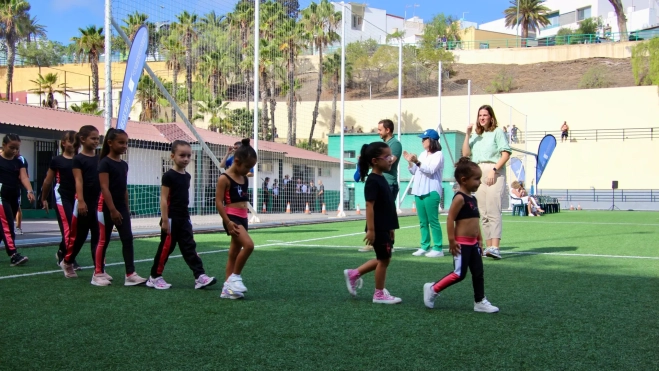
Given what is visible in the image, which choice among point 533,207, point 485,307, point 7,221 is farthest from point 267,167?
point 485,307

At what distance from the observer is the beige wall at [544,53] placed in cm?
7166

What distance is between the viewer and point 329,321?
4.19 meters

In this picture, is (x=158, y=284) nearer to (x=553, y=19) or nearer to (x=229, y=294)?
(x=229, y=294)

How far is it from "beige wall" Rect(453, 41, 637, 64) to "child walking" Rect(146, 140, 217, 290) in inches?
2894

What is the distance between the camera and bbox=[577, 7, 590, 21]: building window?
87125 mm

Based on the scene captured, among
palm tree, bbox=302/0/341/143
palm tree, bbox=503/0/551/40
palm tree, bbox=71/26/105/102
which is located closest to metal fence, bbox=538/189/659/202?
palm tree, bbox=302/0/341/143

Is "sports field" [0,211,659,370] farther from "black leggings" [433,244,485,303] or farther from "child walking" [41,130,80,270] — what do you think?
"child walking" [41,130,80,270]

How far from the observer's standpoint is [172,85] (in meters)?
15.8

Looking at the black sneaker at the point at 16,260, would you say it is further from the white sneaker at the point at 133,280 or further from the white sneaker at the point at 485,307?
the white sneaker at the point at 485,307

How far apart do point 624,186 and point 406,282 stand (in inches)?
1631

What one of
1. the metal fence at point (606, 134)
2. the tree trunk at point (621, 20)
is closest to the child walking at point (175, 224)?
the metal fence at point (606, 134)

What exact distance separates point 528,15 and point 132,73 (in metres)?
85.3

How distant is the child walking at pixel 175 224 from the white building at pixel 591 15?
267ft

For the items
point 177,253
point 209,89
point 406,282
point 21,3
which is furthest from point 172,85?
point 21,3
